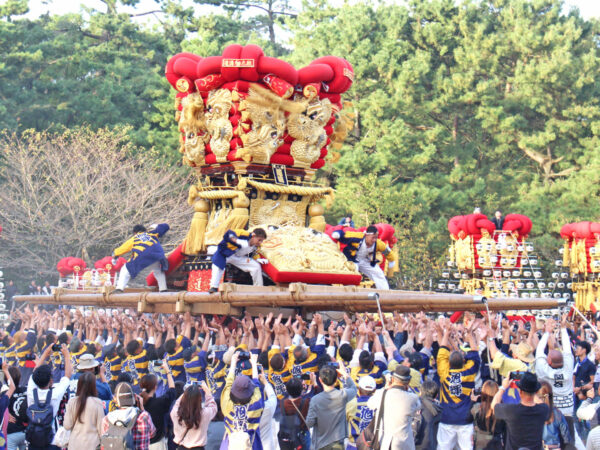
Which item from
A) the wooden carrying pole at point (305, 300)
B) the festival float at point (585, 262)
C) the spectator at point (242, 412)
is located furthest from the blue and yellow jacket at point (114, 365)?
the festival float at point (585, 262)

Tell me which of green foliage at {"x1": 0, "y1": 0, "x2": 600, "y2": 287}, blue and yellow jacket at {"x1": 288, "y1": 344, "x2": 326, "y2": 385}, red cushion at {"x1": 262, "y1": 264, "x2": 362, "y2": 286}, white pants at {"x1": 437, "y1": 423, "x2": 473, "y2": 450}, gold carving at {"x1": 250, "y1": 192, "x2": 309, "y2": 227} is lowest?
white pants at {"x1": 437, "y1": 423, "x2": 473, "y2": 450}

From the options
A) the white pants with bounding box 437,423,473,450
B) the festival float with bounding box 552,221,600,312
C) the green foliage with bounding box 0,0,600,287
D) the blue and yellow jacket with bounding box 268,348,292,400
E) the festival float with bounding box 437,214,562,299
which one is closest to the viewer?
the white pants with bounding box 437,423,473,450

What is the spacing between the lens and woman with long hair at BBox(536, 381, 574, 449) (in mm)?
7004

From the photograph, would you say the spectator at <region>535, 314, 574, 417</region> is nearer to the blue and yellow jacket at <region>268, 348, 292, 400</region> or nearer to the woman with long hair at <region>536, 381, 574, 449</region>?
the woman with long hair at <region>536, 381, 574, 449</region>

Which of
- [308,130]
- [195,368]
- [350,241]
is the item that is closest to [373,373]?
[195,368]

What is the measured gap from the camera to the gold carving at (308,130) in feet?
48.0

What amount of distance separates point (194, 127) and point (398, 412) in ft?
30.4

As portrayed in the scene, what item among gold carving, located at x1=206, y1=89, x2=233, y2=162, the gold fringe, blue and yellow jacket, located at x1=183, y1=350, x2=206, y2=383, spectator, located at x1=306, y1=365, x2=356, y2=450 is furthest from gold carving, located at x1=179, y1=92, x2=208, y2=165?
spectator, located at x1=306, y1=365, x2=356, y2=450

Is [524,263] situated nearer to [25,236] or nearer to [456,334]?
[456,334]

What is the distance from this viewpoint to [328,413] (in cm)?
711

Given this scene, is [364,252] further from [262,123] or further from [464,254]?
[464,254]

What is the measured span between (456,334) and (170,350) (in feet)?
10.3

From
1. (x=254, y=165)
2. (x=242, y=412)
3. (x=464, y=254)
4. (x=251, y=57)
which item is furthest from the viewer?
(x=464, y=254)

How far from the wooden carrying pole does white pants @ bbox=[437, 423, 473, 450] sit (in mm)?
1948
